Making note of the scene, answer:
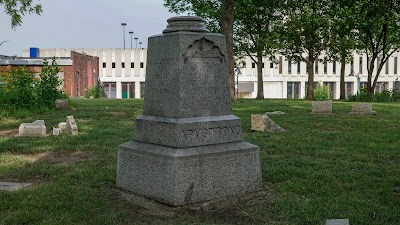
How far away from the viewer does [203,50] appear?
18.5ft

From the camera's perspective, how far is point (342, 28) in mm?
32438

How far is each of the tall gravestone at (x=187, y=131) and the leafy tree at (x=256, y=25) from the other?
2887 centimetres

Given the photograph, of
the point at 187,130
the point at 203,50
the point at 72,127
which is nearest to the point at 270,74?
the point at 72,127

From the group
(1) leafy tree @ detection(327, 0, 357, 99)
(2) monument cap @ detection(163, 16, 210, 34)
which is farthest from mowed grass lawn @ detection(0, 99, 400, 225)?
(1) leafy tree @ detection(327, 0, 357, 99)

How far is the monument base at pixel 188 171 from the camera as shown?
204 inches

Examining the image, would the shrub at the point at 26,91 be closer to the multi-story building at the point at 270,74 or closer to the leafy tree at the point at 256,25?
the leafy tree at the point at 256,25

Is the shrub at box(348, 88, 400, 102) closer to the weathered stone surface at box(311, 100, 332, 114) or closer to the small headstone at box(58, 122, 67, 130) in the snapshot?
the weathered stone surface at box(311, 100, 332, 114)

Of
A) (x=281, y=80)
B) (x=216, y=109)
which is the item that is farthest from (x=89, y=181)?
(x=281, y=80)

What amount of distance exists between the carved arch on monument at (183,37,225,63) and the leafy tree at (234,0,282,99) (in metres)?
28.8

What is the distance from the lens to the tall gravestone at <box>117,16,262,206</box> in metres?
5.27

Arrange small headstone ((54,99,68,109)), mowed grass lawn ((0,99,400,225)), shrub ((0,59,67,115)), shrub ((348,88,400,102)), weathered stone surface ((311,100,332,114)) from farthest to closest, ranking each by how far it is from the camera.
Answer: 1. shrub ((348,88,400,102))
2. small headstone ((54,99,68,109))
3. weathered stone surface ((311,100,332,114))
4. shrub ((0,59,67,115))
5. mowed grass lawn ((0,99,400,225))

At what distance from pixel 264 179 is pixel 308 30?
28.1 metres

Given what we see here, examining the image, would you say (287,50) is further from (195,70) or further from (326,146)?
(195,70)

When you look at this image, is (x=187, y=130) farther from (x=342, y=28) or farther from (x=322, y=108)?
(x=342, y=28)
